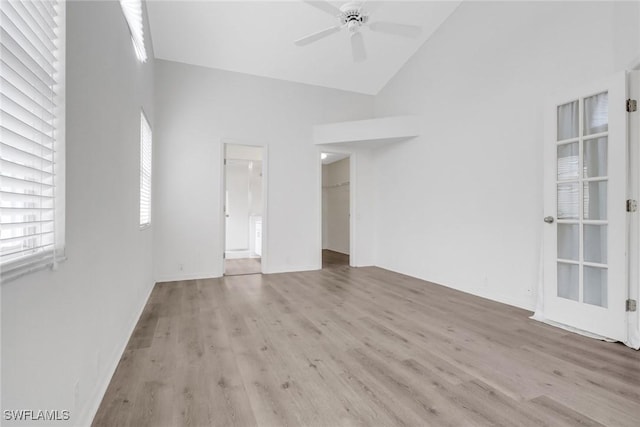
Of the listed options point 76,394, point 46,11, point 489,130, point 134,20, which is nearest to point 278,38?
point 134,20

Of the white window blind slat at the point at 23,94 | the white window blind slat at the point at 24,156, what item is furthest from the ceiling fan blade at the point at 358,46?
the white window blind slat at the point at 24,156

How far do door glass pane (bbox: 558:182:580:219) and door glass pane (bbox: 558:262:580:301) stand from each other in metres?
0.47

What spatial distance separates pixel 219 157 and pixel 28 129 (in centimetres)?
403

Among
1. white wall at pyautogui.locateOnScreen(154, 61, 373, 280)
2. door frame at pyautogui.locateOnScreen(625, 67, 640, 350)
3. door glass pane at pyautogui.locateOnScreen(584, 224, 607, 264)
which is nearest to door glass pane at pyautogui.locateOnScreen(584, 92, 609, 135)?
door frame at pyautogui.locateOnScreen(625, 67, 640, 350)

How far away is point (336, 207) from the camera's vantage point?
339 inches

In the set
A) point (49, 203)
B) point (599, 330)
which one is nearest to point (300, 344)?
point (49, 203)

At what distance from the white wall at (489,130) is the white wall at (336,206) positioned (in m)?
2.73

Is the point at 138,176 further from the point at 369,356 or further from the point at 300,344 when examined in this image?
the point at 369,356

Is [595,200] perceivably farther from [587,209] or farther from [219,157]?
[219,157]

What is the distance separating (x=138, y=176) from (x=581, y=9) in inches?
179

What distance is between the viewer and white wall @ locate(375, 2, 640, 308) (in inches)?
118

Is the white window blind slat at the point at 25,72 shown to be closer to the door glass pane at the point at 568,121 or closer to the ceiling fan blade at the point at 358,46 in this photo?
the ceiling fan blade at the point at 358,46

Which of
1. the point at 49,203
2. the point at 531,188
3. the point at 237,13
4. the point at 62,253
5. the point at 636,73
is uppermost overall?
the point at 237,13

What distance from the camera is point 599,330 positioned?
8.63ft
